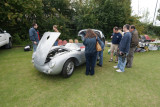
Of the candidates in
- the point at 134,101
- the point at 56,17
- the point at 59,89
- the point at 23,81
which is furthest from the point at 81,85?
the point at 56,17

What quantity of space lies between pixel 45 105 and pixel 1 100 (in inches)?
44.2

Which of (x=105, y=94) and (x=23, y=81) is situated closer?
(x=105, y=94)

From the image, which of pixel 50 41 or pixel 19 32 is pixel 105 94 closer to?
pixel 50 41

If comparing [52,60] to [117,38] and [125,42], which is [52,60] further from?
[117,38]

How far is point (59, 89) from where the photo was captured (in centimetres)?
288

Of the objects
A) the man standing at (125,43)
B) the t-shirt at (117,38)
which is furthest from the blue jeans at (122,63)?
the t-shirt at (117,38)

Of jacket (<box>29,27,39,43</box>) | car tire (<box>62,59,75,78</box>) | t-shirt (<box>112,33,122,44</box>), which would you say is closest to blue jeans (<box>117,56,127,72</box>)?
t-shirt (<box>112,33,122,44</box>)

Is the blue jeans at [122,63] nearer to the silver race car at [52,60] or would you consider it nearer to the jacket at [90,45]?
the jacket at [90,45]

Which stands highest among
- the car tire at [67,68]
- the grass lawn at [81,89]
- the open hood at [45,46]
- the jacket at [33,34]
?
the jacket at [33,34]

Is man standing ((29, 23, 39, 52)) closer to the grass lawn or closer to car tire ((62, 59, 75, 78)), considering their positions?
the grass lawn

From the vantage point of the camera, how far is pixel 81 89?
2885mm

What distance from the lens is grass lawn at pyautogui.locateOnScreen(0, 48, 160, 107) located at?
2393 mm

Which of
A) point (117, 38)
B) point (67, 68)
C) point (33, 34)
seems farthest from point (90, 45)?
point (33, 34)

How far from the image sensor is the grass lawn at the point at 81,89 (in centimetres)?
239
